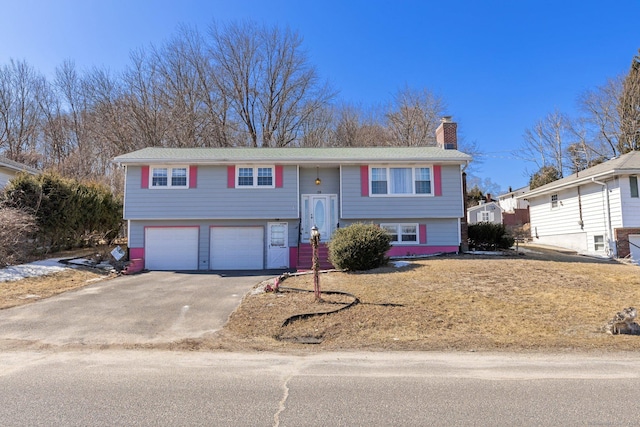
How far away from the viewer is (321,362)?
547 cm

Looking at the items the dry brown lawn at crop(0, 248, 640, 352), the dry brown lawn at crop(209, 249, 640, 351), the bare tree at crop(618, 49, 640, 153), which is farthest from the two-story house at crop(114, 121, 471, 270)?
the bare tree at crop(618, 49, 640, 153)

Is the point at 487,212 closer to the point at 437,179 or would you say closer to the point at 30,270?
the point at 437,179

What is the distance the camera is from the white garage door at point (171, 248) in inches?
642

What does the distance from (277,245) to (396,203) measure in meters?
5.45

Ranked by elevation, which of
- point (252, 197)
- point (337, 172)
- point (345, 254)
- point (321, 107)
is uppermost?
point (321, 107)

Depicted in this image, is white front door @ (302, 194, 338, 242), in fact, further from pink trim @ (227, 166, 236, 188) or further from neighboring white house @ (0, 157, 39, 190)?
neighboring white house @ (0, 157, 39, 190)

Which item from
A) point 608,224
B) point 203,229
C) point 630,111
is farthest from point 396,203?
point 630,111

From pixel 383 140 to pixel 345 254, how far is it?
23.4m

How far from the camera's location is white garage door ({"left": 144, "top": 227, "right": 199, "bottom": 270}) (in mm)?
16297

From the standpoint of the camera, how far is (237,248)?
54.7 ft

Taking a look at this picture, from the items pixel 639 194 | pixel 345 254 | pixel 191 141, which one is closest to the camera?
pixel 345 254

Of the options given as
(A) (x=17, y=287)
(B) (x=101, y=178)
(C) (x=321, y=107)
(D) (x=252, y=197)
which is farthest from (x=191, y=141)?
(A) (x=17, y=287)

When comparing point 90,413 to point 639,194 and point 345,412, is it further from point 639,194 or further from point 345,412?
point 639,194

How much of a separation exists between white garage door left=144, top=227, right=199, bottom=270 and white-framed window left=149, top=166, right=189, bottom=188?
1890mm
